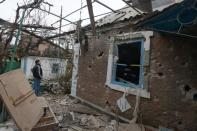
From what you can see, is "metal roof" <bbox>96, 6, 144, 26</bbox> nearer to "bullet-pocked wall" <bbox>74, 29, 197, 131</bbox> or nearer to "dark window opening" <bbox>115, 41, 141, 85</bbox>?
"dark window opening" <bbox>115, 41, 141, 85</bbox>

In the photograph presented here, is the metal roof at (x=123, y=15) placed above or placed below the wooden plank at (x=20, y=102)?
above

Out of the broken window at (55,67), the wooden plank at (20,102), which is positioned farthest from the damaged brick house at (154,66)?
the broken window at (55,67)

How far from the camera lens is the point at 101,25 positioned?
10.3 m

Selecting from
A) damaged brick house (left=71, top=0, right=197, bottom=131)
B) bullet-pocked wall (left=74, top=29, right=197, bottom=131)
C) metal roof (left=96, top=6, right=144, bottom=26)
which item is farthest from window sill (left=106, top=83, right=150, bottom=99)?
metal roof (left=96, top=6, right=144, bottom=26)

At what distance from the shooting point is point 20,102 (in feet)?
22.8

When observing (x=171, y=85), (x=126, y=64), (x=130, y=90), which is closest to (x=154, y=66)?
(x=171, y=85)

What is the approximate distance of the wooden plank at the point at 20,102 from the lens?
21.1 feet

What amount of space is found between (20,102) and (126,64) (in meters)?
4.04

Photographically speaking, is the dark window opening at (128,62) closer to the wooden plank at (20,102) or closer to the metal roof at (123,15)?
the metal roof at (123,15)

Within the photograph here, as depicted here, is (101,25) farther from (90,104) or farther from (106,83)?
(90,104)

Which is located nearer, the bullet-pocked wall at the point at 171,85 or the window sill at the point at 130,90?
the bullet-pocked wall at the point at 171,85

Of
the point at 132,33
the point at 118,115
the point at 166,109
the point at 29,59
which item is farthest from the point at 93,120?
the point at 29,59

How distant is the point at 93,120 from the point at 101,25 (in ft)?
11.8

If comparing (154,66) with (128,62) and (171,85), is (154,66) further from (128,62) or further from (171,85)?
(128,62)
